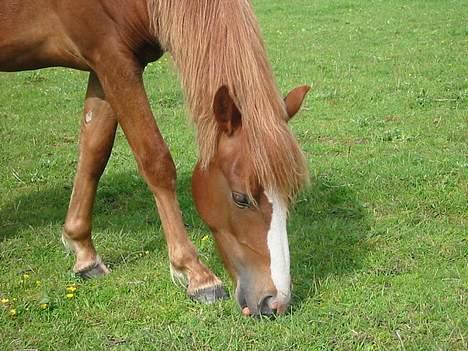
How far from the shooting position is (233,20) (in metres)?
3.89

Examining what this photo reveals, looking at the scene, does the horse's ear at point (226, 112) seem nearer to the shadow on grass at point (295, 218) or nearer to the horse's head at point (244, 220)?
the horse's head at point (244, 220)

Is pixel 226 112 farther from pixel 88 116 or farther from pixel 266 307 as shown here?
pixel 88 116

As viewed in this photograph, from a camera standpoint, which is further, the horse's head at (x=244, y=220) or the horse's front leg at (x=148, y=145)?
the horse's front leg at (x=148, y=145)

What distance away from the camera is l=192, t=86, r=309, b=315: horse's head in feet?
11.9

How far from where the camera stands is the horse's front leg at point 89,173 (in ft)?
15.4

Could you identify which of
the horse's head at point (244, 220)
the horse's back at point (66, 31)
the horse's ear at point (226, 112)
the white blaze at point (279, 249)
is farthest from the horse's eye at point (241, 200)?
the horse's back at point (66, 31)

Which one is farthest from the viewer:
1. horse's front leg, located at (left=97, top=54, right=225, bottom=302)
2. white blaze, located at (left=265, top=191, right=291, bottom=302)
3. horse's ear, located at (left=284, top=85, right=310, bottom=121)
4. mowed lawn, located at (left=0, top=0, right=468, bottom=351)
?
horse's front leg, located at (left=97, top=54, right=225, bottom=302)

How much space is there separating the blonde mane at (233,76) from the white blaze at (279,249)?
7 cm

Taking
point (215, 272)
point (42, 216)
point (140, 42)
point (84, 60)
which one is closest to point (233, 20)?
point (140, 42)

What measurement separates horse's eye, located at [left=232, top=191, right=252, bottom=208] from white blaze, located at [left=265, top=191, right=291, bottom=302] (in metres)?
0.11

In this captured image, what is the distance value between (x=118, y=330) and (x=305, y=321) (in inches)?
38.1

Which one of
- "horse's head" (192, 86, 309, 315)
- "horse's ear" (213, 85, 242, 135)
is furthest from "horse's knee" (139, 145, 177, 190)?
"horse's ear" (213, 85, 242, 135)

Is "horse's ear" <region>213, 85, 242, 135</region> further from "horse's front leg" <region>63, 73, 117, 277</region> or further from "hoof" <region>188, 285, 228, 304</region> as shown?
"horse's front leg" <region>63, 73, 117, 277</region>

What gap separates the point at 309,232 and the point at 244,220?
1427 mm
